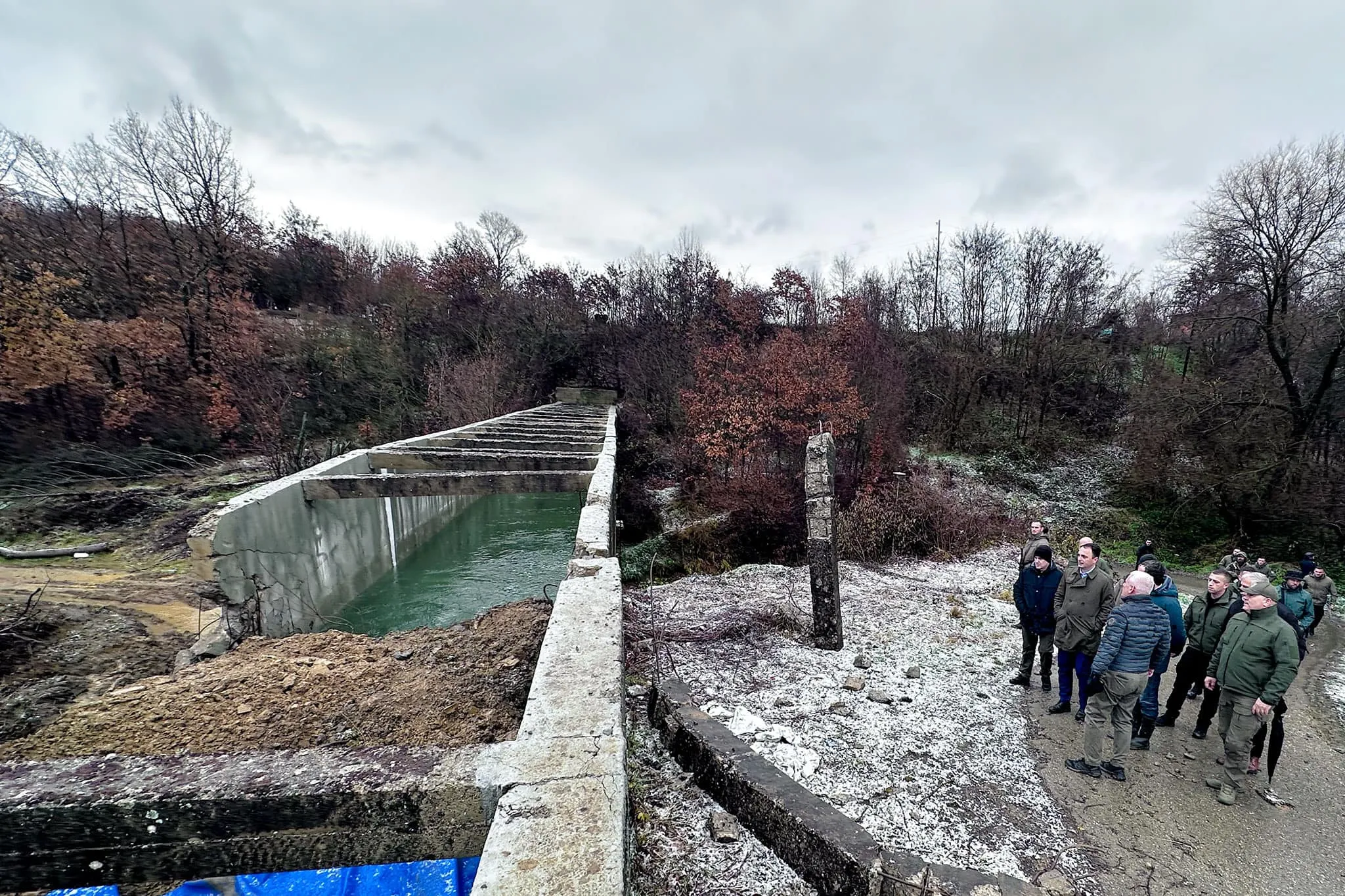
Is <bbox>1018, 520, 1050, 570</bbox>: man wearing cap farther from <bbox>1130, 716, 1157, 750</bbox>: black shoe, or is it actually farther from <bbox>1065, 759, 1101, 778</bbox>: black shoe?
<bbox>1065, 759, 1101, 778</bbox>: black shoe

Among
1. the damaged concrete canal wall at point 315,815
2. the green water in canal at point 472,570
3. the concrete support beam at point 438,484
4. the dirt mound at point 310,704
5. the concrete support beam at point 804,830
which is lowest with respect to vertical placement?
the green water in canal at point 472,570

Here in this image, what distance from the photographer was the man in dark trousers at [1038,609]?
5273 millimetres

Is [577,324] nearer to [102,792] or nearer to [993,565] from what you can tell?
[993,565]

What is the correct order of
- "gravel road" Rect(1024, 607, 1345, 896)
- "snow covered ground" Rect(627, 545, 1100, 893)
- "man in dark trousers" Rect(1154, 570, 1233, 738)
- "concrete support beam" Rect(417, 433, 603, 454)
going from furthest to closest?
"concrete support beam" Rect(417, 433, 603, 454) < "man in dark trousers" Rect(1154, 570, 1233, 738) < "snow covered ground" Rect(627, 545, 1100, 893) < "gravel road" Rect(1024, 607, 1345, 896)

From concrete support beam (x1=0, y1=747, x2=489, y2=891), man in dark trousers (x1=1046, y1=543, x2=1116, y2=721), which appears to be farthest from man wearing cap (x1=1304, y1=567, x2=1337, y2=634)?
concrete support beam (x1=0, y1=747, x2=489, y2=891)

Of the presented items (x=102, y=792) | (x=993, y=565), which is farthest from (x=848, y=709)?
(x=993, y=565)

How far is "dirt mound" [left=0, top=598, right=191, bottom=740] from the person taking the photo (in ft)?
12.3

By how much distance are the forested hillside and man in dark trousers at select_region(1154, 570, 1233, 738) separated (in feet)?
21.5

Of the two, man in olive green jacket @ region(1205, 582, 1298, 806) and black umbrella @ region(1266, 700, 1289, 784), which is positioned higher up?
man in olive green jacket @ region(1205, 582, 1298, 806)

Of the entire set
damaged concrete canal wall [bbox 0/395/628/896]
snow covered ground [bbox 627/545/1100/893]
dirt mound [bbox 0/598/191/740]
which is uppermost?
damaged concrete canal wall [bbox 0/395/628/896]

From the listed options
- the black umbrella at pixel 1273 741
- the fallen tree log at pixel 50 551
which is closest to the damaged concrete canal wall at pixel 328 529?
the fallen tree log at pixel 50 551

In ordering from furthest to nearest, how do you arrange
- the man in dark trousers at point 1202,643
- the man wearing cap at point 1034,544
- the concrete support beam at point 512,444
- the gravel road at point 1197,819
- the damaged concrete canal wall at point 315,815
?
1. the concrete support beam at point 512,444
2. the man wearing cap at point 1034,544
3. the man in dark trousers at point 1202,643
4. the gravel road at point 1197,819
5. the damaged concrete canal wall at point 315,815

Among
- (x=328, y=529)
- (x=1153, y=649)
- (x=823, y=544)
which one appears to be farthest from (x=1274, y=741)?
(x=328, y=529)

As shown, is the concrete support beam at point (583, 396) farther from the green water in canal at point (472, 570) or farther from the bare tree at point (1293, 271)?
the bare tree at point (1293, 271)
